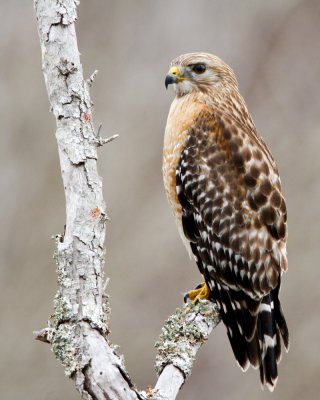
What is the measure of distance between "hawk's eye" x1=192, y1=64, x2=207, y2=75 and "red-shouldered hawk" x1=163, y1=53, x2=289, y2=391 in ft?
0.85

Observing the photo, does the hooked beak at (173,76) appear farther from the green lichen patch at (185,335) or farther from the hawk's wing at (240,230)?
the green lichen patch at (185,335)

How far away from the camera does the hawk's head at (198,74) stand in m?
5.57

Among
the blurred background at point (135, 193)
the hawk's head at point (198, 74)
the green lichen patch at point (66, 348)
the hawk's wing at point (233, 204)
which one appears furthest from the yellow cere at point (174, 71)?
the blurred background at point (135, 193)

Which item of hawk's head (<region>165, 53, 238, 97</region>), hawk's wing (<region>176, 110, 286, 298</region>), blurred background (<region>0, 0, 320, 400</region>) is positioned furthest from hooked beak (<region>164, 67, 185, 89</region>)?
blurred background (<region>0, 0, 320, 400</region>)

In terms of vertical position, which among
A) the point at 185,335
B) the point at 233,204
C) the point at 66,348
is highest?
the point at 233,204

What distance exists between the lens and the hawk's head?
557cm

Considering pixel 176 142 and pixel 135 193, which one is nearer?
pixel 176 142

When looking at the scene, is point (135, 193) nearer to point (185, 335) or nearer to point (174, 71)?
point (174, 71)

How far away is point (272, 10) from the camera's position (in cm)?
934

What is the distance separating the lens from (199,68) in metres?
5.61

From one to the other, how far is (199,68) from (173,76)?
0.15 m

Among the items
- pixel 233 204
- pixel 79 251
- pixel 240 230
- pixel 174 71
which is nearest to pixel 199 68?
pixel 174 71

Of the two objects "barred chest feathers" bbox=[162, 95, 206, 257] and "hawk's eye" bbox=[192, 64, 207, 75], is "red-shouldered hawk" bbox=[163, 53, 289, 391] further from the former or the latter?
"hawk's eye" bbox=[192, 64, 207, 75]

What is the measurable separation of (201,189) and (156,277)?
3.75m
